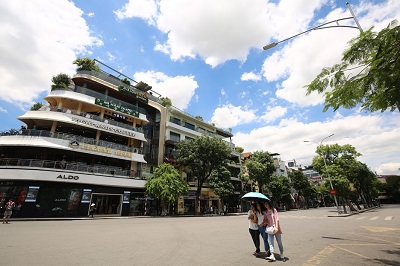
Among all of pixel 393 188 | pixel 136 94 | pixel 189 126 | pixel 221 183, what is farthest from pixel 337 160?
pixel 393 188

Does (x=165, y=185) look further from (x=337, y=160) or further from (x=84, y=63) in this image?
(x=337, y=160)

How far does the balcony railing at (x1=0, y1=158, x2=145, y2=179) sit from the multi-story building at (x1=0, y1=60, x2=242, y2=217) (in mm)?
77

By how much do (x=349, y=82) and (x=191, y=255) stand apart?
6.51 metres

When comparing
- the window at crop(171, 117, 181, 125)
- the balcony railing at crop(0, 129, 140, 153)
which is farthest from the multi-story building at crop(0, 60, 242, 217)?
the window at crop(171, 117, 181, 125)

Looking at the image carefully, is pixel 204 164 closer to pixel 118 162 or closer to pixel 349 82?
pixel 118 162

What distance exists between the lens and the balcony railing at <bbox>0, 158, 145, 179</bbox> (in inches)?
808

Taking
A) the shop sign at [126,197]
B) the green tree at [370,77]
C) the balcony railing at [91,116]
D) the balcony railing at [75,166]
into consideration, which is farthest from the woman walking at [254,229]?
the balcony railing at [91,116]

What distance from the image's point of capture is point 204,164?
31609mm

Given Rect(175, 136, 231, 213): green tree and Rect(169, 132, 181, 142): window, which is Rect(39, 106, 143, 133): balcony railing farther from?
Rect(175, 136, 231, 213): green tree

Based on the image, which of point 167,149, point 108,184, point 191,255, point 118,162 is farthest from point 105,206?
point 191,255

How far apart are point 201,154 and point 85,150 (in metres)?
14.6

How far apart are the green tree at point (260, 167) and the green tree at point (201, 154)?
9.66m

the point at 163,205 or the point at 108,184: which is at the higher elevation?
the point at 108,184

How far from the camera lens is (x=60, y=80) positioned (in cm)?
2641
